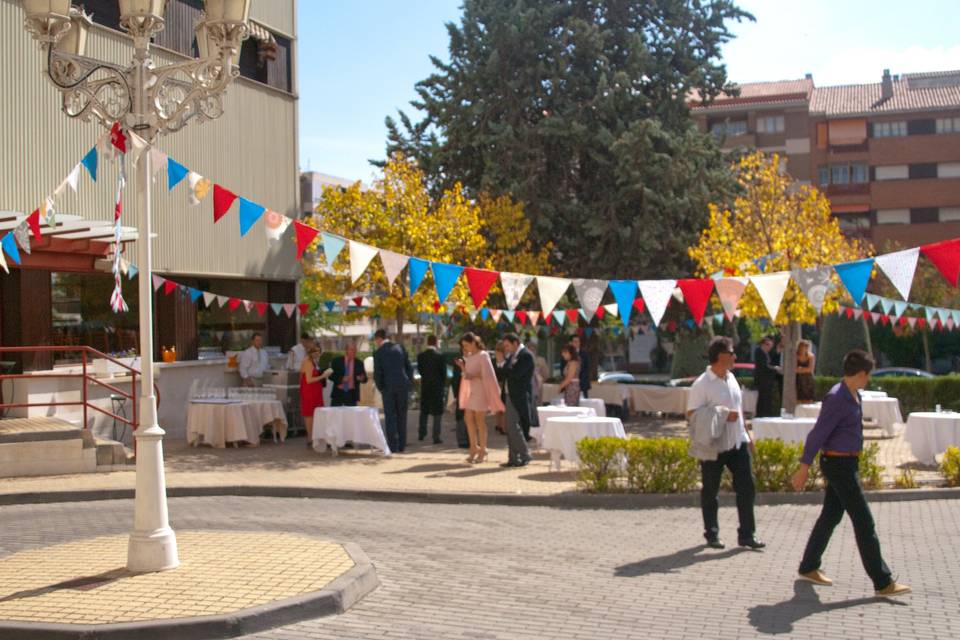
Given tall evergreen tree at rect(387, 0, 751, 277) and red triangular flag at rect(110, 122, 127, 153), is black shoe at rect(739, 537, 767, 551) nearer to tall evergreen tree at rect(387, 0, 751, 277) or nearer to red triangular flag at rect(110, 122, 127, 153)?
red triangular flag at rect(110, 122, 127, 153)

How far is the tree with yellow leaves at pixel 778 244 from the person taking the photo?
20812 millimetres

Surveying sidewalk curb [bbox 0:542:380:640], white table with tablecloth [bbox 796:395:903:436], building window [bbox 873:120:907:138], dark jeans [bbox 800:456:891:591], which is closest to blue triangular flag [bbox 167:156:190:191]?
sidewalk curb [bbox 0:542:380:640]

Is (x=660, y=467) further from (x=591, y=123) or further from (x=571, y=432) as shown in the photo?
(x=591, y=123)

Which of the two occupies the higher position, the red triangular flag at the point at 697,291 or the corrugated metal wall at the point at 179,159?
the corrugated metal wall at the point at 179,159

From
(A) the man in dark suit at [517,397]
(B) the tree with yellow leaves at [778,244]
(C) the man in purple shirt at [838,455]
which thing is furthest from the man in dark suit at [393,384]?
(C) the man in purple shirt at [838,455]

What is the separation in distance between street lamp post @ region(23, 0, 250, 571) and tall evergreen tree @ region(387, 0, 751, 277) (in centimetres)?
1590

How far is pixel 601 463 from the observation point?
12.9 m

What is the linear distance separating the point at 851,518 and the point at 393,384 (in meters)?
11.2

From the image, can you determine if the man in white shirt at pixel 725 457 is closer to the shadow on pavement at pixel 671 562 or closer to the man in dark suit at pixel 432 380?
the shadow on pavement at pixel 671 562

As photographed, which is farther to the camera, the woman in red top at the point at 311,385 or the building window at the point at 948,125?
the building window at the point at 948,125

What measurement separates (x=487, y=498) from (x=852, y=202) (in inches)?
2092

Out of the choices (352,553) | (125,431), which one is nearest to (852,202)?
(125,431)

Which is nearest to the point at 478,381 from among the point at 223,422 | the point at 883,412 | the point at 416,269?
the point at 416,269

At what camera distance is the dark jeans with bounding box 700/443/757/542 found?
9406 mm
